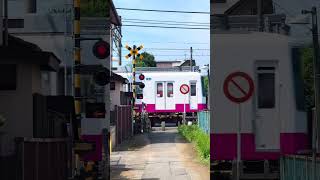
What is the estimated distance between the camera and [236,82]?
864 centimetres

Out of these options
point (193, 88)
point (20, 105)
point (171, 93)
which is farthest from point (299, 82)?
point (171, 93)

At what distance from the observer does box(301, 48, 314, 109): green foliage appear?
8555 mm

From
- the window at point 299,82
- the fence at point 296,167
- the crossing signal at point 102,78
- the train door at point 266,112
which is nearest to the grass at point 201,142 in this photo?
the fence at point 296,167

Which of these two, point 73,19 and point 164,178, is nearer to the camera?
point 73,19

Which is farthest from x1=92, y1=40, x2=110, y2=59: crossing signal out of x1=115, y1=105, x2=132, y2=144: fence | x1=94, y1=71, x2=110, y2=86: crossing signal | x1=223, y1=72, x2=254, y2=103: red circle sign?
x1=115, y1=105, x2=132, y2=144: fence

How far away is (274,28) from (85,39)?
105 inches

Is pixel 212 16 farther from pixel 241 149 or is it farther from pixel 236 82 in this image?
pixel 241 149

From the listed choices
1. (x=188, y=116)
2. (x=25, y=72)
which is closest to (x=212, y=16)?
(x=25, y=72)

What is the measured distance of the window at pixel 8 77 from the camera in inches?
363

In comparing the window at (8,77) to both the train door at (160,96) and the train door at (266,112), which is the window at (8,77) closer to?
the train door at (266,112)

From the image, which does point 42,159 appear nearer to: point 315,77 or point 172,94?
point 315,77

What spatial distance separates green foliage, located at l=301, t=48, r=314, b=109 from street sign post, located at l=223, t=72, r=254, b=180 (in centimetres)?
75

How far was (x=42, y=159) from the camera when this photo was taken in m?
9.23

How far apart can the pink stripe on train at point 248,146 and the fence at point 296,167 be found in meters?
0.11
